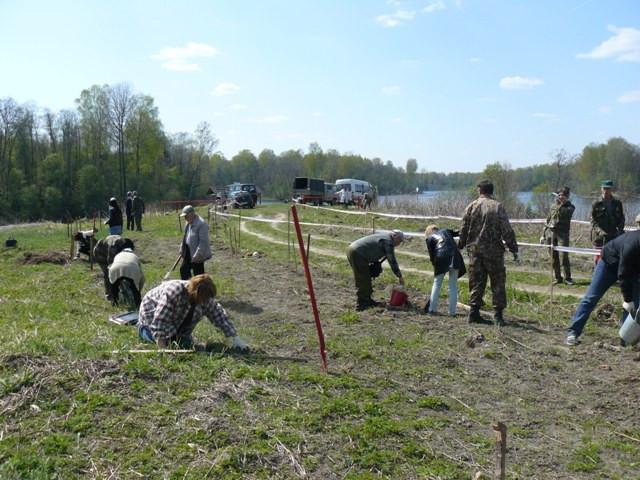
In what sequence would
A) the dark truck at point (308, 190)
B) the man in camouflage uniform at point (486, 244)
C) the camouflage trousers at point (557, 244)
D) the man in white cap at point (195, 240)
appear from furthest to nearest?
the dark truck at point (308, 190)
the camouflage trousers at point (557, 244)
the man in white cap at point (195, 240)
the man in camouflage uniform at point (486, 244)

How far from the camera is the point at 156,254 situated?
16.0 m

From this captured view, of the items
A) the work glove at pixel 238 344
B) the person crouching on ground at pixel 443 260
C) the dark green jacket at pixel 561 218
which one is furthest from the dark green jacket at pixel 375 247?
the dark green jacket at pixel 561 218

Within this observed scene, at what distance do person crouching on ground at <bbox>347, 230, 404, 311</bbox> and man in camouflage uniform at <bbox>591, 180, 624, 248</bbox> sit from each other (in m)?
4.21

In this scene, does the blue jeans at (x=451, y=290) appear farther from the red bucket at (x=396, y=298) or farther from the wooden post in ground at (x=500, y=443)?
the wooden post in ground at (x=500, y=443)

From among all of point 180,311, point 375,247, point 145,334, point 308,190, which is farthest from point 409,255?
point 308,190

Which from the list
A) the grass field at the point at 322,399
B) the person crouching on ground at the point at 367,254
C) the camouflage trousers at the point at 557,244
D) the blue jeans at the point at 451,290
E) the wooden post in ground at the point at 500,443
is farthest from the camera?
the camouflage trousers at the point at 557,244

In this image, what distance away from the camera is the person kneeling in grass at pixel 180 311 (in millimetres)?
5762

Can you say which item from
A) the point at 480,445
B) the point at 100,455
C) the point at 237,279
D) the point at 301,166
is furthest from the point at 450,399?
the point at 301,166

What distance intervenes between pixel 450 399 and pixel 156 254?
12308mm

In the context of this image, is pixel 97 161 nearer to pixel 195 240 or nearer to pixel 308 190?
pixel 308 190

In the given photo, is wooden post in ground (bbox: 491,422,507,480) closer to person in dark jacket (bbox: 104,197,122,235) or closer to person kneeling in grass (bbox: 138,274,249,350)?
person kneeling in grass (bbox: 138,274,249,350)

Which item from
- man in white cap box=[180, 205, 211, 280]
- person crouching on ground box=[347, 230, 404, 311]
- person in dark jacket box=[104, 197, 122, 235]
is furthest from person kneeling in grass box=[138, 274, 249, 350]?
person in dark jacket box=[104, 197, 122, 235]

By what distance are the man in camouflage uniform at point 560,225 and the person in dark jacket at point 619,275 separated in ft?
14.9

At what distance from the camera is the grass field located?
392 cm
